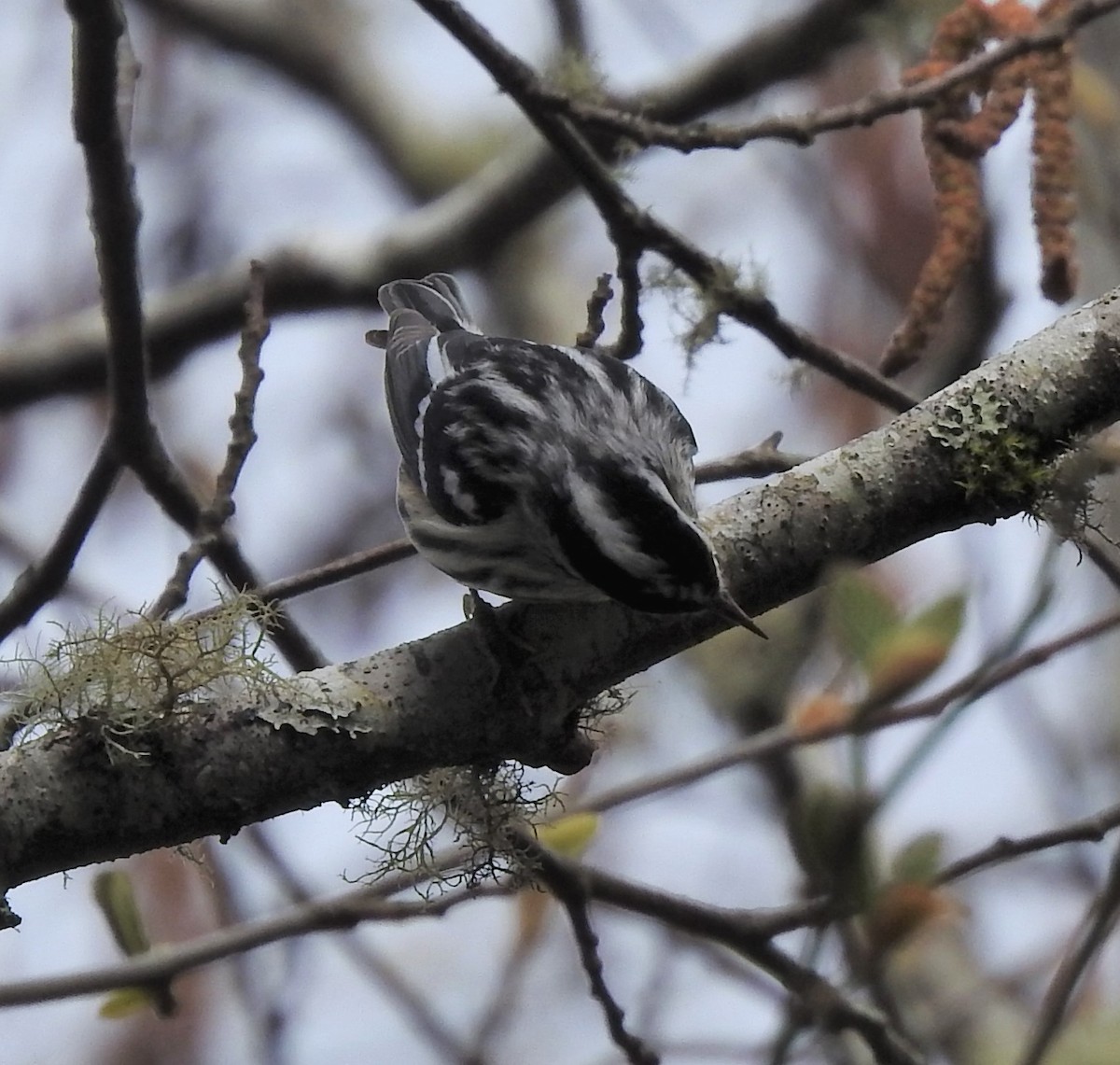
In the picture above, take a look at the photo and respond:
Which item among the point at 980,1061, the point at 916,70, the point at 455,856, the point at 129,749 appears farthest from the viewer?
the point at 980,1061

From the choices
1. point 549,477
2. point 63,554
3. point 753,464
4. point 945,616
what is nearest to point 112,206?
point 63,554

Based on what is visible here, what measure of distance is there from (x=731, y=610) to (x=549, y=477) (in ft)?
1.45

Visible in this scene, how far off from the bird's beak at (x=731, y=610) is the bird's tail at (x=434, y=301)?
1161 millimetres

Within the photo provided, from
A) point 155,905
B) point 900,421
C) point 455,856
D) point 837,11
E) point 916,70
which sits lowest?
point 455,856

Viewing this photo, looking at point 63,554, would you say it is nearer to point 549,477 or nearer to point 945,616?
point 549,477

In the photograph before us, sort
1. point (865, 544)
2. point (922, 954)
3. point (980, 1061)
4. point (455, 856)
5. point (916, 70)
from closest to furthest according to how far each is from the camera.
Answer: point (865, 544)
point (455, 856)
point (916, 70)
point (980, 1061)
point (922, 954)

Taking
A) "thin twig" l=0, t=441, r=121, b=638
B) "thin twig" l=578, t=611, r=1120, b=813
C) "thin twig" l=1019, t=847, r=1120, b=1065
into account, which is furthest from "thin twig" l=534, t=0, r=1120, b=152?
Result: "thin twig" l=1019, t=847, r=1120, b=1065

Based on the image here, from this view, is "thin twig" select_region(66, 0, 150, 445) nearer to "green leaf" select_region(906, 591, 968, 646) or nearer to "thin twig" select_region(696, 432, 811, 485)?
"thin twig" select_region(696, 432, 811, 485)

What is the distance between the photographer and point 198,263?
592cm

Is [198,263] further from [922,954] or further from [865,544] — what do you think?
[865,544]

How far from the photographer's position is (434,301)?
A: 2.76 m

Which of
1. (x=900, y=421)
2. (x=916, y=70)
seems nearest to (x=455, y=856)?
(x=900, y=421)

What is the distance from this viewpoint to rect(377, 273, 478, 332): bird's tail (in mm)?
2727

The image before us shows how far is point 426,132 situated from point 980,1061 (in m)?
4.11
